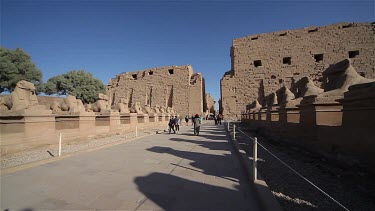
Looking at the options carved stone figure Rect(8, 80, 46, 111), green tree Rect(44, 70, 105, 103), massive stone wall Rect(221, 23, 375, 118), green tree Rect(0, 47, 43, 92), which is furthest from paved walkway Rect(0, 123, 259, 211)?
green tree Rect(44, 70, 105, 103)

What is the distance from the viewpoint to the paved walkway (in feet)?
8.81

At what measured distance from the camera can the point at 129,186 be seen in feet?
10.8

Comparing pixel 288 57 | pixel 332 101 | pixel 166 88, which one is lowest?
pixel 332 101

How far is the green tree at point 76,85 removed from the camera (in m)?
36.7

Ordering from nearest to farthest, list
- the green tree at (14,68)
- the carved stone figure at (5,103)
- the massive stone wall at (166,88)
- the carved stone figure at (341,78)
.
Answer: the carved stone figure at (341,78) < the carved stone figure at (5,103) < the green tree at (14,68) < the massive stone wall at (166,88)

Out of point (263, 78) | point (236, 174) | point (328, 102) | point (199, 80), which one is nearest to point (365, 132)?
point (328, 102)

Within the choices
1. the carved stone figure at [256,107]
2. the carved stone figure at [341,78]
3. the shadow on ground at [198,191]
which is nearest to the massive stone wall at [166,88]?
the carved stone figure at [256,107]

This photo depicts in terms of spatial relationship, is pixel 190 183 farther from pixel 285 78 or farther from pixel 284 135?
pixel 285 78

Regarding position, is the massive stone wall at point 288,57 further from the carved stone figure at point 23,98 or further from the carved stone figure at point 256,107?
the carved stone figure at point 23,98

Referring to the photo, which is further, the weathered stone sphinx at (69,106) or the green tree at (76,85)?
the green tree at (76,85)

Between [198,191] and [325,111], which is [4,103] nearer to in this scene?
[198,191]

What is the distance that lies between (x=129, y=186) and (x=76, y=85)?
40.2 metres

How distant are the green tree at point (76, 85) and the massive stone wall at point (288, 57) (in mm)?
24355

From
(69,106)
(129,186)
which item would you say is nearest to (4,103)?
(69,106)
